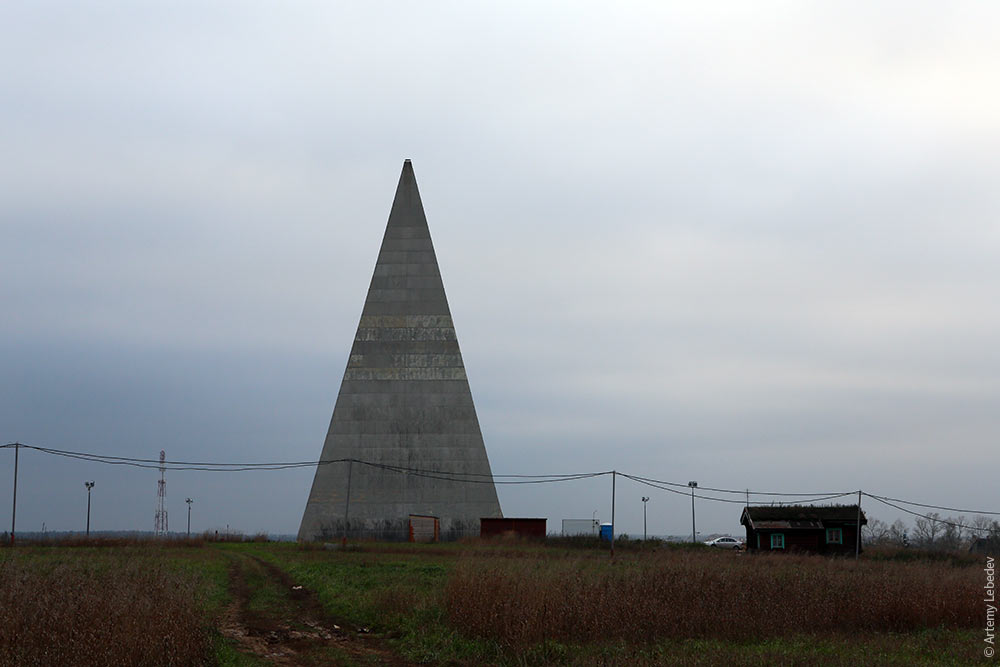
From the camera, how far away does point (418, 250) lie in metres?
42.9

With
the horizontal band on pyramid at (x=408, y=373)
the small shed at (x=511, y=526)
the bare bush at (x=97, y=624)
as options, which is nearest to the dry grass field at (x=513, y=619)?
the bare bush at (x=97, y=624)

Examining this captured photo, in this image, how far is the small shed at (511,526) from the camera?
3938 centimetres

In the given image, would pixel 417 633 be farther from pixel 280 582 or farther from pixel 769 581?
pixel 280 582

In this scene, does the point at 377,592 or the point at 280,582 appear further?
the point at 280,582

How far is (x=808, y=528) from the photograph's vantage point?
42531 millimetres

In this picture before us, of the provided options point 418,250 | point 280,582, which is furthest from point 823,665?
point 418,250

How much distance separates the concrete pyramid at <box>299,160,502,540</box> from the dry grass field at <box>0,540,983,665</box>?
2082 cm

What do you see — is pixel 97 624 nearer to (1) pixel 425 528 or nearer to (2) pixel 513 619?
(2) pixel 513 619

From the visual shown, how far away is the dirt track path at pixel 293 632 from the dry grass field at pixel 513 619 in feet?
0.14

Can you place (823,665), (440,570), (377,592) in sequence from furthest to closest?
(440,570) < (377,592) < (823,665)

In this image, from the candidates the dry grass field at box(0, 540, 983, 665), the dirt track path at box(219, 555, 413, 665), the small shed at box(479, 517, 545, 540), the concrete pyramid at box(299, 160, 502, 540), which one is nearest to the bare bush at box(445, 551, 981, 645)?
the dry grass field at box(0, 540, 983, 665)

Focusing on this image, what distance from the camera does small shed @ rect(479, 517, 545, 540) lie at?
3938cm

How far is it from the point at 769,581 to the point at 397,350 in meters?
27.3

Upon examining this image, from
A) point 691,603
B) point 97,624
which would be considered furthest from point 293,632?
point 691,603
